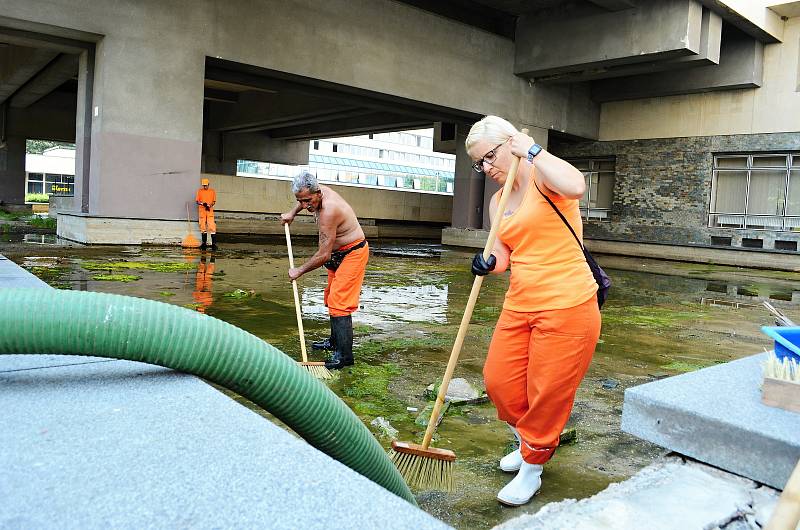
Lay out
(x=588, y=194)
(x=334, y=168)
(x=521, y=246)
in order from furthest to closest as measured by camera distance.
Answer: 1. (x=334, y=168)
2. (x=588, y=194)
3. (x=521, y=246)

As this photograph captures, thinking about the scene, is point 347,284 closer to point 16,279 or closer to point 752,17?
point 16,279

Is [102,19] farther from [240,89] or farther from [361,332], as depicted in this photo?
[240,89]

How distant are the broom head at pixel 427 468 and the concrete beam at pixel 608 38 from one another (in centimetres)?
1650

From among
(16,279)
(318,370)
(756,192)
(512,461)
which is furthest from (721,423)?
(756,192)

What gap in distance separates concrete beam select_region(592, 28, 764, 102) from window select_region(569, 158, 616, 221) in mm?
2725

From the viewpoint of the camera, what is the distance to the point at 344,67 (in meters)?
16.1

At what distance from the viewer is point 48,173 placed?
50656 millimetres

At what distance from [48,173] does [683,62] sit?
1905 inches

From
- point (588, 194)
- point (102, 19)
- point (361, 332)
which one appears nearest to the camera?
point (361, 332)

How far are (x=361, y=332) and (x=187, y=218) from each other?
9543 millimetres

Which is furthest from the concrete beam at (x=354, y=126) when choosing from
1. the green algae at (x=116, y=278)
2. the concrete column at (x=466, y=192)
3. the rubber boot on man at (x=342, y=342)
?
the rubber boot on man at (x=342, y=342)

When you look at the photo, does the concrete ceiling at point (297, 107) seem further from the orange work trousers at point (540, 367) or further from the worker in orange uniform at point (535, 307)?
the orange work trousers at point (540, 367)

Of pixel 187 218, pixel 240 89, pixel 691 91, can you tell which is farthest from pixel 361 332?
pixel 240 89

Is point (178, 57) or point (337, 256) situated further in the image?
point (178, 57)
